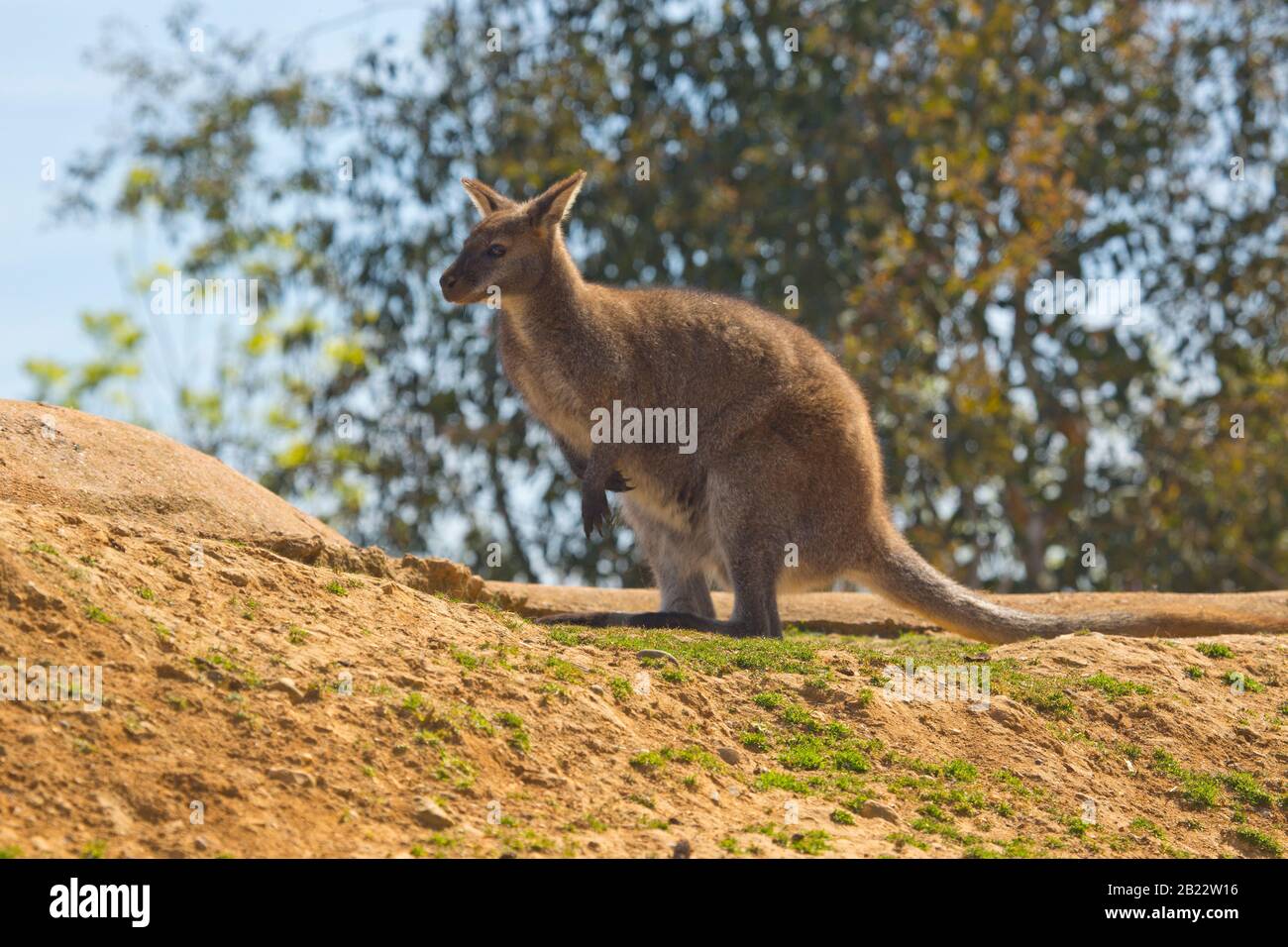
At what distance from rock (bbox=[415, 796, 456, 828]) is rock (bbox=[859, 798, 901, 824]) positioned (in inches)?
59.1

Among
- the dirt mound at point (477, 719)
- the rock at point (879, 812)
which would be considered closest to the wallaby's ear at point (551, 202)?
the dirt mound at point (477, 719)

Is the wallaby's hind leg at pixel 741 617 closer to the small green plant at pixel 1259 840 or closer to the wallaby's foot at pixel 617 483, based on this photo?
the wallaby's foot at pixel 617 483

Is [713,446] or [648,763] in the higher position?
[713,446]

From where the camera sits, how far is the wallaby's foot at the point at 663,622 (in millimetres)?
7309

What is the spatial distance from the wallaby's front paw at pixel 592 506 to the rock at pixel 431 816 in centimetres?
311

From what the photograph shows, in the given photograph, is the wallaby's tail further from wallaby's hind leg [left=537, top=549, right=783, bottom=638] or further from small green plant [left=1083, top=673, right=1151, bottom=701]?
small green plant [left=1083, top=673, right=1151, bottom=701]

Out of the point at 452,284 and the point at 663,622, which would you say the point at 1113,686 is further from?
the point at 452,284

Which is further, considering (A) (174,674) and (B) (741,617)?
(B) (741,617)

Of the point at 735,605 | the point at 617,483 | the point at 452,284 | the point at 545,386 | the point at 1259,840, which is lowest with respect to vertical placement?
the point at 1259,840

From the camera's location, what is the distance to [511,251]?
25.4 ft

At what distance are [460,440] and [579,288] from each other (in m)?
6.91

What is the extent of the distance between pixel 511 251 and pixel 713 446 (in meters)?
1.44

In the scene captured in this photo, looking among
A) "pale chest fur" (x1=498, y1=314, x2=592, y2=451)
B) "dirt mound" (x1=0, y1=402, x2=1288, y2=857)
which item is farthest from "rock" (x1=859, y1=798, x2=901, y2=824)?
"pale chest fur" (x1=498, y1=314, x2=592, y2=451)

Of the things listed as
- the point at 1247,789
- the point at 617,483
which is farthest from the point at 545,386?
the point at 1247,789
